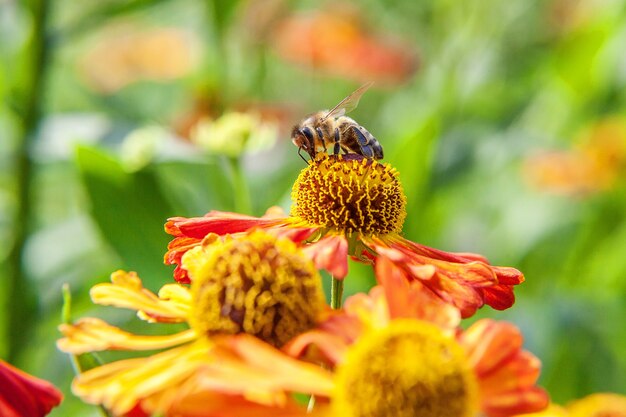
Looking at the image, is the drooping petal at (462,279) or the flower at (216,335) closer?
the flower at (216,335)

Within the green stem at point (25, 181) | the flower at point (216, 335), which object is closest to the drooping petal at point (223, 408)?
the flower at point (216, 335)

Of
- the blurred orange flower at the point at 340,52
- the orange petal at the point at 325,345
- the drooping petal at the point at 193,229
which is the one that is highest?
the blurred orange flower at the point at 340,52

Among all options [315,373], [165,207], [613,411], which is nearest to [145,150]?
[165,207]

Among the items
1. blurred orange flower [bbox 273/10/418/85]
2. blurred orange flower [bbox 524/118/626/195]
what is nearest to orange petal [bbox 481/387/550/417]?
blurred orange flower [bbox 524/118/626/195]

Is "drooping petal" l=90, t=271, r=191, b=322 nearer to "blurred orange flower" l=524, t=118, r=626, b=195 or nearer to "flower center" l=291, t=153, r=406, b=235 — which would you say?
"flower center" l=291, t=153, r=406, b=235

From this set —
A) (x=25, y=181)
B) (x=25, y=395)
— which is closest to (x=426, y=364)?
(x=25, y=395)

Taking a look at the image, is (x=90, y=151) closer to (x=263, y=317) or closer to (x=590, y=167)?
(x=263, y=317)

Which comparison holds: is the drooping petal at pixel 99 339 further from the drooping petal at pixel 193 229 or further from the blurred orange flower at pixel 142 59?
the blurred orange flower at pixel 142 59
